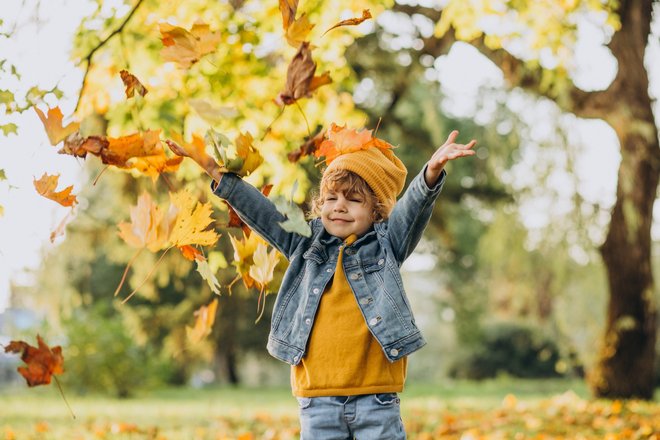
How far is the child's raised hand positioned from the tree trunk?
558cm

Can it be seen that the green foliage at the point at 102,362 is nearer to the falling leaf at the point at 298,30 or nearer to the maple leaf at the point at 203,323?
the maple leaf at the point at 203,323

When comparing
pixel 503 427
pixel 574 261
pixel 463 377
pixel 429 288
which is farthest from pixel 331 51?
pixel 429 288

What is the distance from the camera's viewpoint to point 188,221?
2.03m

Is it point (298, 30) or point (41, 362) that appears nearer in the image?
point (298, 30)

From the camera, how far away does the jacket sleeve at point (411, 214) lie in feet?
6.60

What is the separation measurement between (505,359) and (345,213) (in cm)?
1367

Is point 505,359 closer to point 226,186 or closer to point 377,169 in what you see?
point 377,169

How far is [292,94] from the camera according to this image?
198cm

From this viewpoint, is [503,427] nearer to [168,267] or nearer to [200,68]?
[200,68]

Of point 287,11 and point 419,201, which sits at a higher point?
point 287,11

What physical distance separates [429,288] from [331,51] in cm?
1681

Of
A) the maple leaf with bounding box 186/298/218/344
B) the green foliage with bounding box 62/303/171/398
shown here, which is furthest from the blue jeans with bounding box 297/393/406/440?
the green foliage with bounding box 62/303/171/398

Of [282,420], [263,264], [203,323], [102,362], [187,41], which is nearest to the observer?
[187,41]

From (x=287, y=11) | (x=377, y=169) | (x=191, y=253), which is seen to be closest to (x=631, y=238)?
(x=377, y=169)
